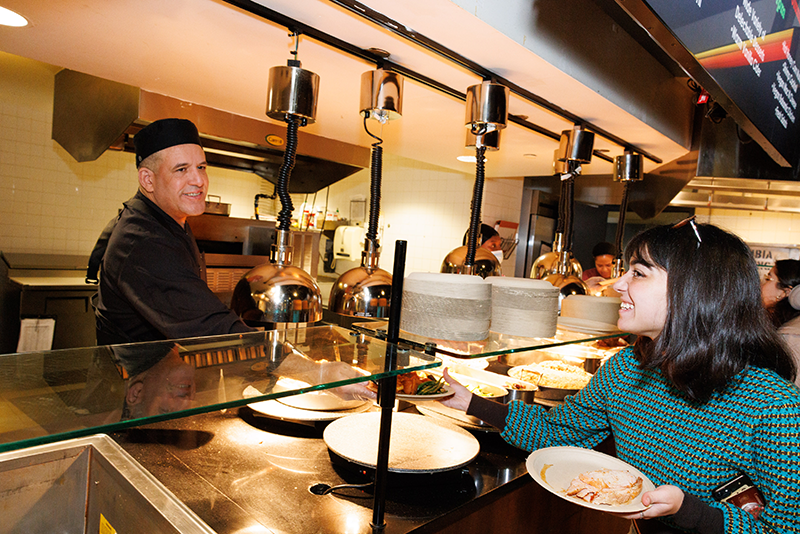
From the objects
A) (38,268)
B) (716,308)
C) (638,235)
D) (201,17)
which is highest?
(201,17)

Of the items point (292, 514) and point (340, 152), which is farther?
point (340, 152)

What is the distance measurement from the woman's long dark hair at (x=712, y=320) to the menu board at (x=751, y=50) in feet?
1.65

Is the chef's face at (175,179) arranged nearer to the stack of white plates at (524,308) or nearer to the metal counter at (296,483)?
the metal counter at (296,483)

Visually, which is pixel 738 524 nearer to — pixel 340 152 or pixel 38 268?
pixel 340 152

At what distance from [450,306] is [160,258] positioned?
1086 mm

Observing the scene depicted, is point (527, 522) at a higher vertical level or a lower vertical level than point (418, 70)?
lower

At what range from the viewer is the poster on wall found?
555 cm

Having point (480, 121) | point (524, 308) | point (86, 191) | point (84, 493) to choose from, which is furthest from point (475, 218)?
point (86, 191)

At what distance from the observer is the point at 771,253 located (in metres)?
5.66

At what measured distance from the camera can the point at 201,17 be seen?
150 centimetres

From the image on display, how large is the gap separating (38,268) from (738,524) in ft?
16.1

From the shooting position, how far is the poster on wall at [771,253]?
5.55 metres

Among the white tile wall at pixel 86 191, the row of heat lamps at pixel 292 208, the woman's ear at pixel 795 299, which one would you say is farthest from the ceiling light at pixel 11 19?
the woman's ear at pixel 795 299

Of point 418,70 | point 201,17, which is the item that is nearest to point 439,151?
point 418,70
